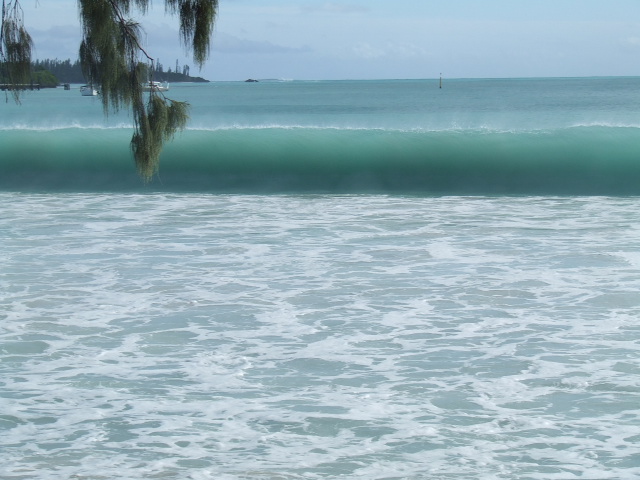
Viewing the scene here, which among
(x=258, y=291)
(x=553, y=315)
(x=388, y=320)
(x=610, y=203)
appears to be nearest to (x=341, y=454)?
(x=388, y=320)

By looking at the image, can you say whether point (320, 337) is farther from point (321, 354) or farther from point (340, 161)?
point (340, 161)

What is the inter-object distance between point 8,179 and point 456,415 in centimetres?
1500

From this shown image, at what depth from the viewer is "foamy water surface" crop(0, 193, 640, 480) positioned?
12.9ft

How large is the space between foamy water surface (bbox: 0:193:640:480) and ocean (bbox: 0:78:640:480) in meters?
0.02

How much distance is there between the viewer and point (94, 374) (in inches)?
195

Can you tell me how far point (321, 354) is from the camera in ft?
17.5

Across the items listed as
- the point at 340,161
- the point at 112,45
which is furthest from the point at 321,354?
the point at 340,161

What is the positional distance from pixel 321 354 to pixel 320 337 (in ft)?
1.20

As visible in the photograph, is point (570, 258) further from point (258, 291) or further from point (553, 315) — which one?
point (258, 291)

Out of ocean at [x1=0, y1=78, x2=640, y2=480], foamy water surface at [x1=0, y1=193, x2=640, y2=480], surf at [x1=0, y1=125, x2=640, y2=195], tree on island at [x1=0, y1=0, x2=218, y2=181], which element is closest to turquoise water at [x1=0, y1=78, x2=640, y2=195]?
surf at [x1=0, y1=125, x2=640, y2=195]

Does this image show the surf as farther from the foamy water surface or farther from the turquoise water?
the foamy water surface

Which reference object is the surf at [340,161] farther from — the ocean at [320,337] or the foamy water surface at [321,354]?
the foamy water surface at [321,354]

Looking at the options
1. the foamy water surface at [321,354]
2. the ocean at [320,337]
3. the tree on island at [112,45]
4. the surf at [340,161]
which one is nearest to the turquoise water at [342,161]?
the surf at [340,161]

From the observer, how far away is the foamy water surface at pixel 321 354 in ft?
12.9
